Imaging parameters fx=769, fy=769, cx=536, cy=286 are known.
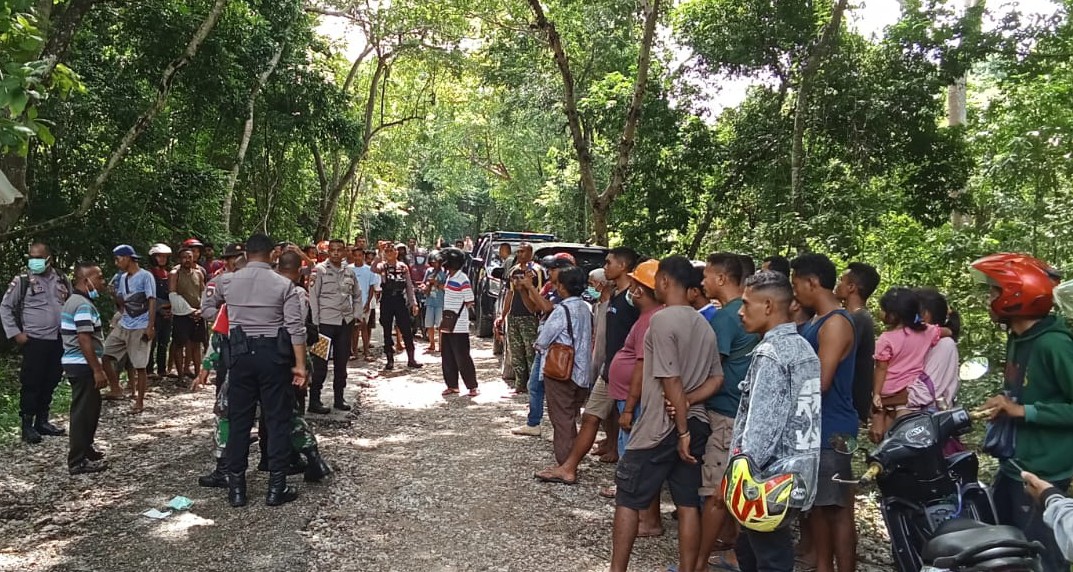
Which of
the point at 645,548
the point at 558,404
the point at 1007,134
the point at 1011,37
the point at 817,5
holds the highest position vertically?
the point at 817,5

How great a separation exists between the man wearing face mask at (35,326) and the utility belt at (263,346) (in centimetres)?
288

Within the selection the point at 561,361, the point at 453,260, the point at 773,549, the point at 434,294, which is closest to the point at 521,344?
the point at 453,260

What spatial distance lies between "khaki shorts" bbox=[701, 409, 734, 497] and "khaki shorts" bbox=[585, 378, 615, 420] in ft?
5.96

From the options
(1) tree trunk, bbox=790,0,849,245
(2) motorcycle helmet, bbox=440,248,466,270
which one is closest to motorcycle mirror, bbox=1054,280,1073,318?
(2) motorcycle helmet, bbox=440,248,466,270

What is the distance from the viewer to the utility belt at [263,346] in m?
5.53

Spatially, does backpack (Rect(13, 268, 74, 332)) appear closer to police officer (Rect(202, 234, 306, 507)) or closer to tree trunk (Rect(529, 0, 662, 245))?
police officer (Rect(202, 234, 306, 507))

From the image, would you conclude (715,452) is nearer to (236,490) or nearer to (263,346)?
(263,346)

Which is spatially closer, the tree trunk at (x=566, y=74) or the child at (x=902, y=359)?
the child at (x=902, y=359)

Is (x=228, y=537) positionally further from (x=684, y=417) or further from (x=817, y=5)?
(x=817, y=5)

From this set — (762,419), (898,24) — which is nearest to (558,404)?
(762,419)

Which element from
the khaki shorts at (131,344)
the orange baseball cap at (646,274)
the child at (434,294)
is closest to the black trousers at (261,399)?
the orange baseball cap at (646,274)

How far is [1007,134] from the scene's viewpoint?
10.2m

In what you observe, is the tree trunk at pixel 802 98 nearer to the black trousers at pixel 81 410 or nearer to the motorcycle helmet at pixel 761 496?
the motorcycle helmet at pixel 761 496

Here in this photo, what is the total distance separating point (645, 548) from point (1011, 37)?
10.3 metres
